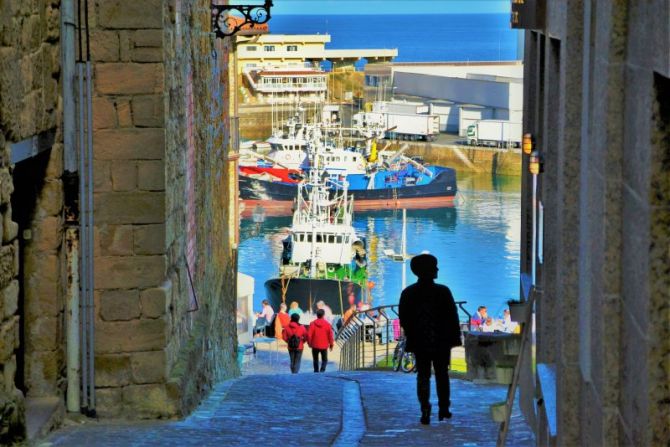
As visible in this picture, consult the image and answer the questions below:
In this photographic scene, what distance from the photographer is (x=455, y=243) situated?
6144 centimetres

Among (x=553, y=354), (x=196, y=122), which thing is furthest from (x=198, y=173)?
(x=553, y=354)

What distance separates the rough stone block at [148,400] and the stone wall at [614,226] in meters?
3.13

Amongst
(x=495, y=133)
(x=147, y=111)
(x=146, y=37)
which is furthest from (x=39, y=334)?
(x=495, y=133)

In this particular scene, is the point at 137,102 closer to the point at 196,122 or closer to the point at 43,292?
the point at 43,292

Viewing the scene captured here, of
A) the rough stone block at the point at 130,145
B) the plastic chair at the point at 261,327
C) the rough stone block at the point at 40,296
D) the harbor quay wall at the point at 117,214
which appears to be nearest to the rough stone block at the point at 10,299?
the harbor quay wall at the point at 117,214

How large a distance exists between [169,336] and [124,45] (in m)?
1.76

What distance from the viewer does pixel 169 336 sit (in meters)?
8.75

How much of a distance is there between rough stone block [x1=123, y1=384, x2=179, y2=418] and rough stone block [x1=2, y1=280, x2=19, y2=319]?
1.92 meters

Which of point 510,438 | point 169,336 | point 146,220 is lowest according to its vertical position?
point 510,438

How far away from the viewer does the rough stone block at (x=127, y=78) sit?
838cm

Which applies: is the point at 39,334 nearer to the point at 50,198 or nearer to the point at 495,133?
the point at 50,198

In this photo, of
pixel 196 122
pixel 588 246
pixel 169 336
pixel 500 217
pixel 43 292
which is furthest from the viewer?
pixel 500 217

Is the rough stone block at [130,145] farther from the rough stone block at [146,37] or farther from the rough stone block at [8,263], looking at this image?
the rough stone block at [8,263]

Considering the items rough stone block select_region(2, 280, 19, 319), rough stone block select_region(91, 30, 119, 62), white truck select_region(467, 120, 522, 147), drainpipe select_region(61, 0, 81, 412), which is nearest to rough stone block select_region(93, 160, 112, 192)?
drainpipe select_region(61, 0, 81, 412)
